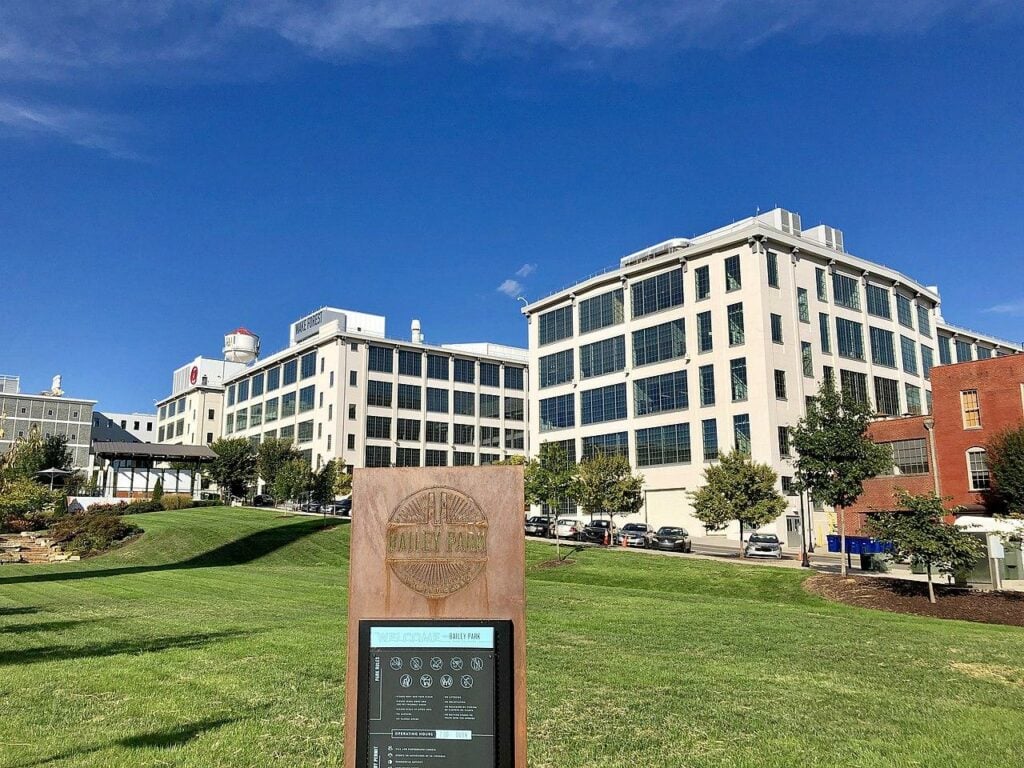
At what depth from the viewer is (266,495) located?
8031 cm

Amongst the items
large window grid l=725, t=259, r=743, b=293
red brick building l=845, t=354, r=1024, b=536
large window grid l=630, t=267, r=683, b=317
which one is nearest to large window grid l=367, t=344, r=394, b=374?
large window grid l=630, t=267, r=683, b=317

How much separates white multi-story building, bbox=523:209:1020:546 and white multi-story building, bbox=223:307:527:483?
59.1ft

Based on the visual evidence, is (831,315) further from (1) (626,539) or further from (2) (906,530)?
(2) (906,530)

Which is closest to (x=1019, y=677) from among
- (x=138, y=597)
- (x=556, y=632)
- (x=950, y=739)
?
(x=950, y=739)

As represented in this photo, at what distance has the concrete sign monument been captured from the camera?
14.1 ft

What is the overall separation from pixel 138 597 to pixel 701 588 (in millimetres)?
17328

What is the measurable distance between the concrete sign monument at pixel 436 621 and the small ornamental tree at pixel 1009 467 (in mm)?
41156

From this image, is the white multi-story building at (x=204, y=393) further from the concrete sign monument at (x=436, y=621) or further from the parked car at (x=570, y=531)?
the concrete sign monument at (x=436, y=621)

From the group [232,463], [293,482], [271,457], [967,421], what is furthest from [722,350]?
[232,463]

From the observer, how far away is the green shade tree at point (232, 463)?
255 feet

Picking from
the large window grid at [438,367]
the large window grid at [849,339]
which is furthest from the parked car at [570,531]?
the large window grid at [438,367]

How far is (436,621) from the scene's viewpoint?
4.46 metres

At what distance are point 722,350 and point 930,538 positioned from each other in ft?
113

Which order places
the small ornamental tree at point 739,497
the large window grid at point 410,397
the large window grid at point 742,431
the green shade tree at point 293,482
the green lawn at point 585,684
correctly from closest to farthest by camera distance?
the green lawn at point 585,684 → the small ornamental tree at point 739,497 → the large window grid at point 742,431 → the green shade tree at point 293,482 → the large window grid at point 410,397
